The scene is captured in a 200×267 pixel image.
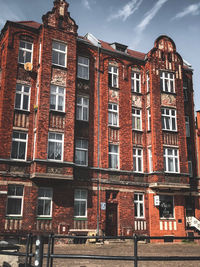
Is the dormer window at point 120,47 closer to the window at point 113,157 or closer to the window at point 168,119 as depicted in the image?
the window at point 168,119

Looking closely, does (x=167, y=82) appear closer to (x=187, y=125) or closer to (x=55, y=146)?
(x=187, y=125)

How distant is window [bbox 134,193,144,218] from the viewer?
23.2 meters

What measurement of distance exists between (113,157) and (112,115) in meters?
3.41

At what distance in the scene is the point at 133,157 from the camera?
79.5 feet

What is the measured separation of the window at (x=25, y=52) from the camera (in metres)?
22.0

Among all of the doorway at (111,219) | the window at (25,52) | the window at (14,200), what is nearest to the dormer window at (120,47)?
the window at (25,52)

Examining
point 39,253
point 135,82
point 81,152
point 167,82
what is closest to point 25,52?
point 81,152

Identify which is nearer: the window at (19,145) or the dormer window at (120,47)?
the window at (19,145)

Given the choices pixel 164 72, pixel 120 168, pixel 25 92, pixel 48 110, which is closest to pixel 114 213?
pixel 120 168

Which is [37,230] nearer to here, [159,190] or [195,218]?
[159,190]

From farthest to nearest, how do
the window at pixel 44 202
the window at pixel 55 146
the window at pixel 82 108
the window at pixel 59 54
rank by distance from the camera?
the window at pixel 82 108 → the window at pixel 59 54 → the window at pixel 55 146 → the window at pixel 44 202

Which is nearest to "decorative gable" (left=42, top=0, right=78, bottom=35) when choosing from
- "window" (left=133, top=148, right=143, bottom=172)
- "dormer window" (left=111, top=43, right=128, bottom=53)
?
"dormer window" (left=111, top=43, right=128, bottom=53)

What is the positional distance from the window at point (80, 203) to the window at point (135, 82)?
32.6ft

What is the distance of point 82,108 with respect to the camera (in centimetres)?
2323
